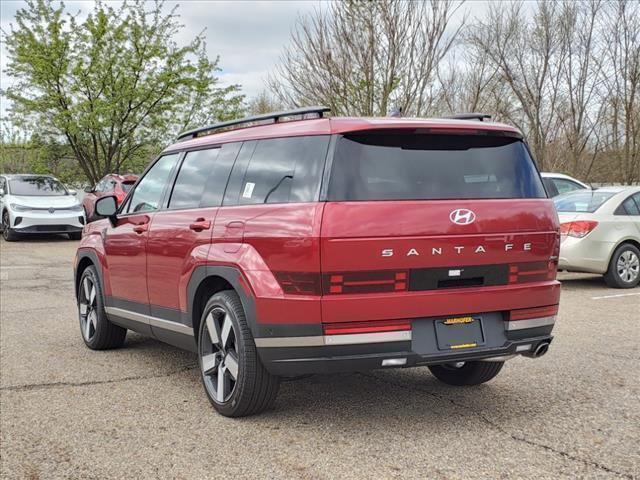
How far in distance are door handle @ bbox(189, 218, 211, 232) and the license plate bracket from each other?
64.0 inches

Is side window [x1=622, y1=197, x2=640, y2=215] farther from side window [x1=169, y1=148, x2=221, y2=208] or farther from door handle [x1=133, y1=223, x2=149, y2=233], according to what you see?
door handle [x1=133, y1=223, x2=149, y2=233]

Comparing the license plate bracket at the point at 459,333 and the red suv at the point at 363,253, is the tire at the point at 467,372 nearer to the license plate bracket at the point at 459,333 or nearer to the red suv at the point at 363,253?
the red suv at the point at 363,253

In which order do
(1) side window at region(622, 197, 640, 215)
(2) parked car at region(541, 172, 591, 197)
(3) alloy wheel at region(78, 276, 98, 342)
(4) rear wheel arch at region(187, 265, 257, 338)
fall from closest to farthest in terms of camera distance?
1. (4) rear wheel arch at region(187, 265, 257, 338)
2. (3) alloy wheel at region(78, 276, 98, 342)
3. (1) side window at region(622, 197, 640, 215)
4. (2) parked car at region(541, 172, 591, 197)

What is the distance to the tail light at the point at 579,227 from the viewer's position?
33.9 ft

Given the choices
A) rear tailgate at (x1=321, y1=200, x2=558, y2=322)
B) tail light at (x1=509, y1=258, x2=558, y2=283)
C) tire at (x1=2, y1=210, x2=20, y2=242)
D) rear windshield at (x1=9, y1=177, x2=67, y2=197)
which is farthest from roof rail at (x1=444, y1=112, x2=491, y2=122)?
rear windshield at (x1=9, y1=177, x2=67, y2=197)

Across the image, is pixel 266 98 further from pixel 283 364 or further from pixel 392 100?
pixel 283 364

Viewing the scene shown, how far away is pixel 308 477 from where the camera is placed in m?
3.55

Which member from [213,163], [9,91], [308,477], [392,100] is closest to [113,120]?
[9,91]

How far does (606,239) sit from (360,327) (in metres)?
7.48

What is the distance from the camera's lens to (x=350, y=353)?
12.9 feet

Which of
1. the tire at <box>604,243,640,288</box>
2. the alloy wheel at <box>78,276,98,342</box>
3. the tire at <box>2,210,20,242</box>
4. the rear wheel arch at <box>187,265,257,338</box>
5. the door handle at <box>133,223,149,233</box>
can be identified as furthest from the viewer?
the tire at <box>2,210,20,242</box>

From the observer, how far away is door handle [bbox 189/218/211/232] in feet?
15.6

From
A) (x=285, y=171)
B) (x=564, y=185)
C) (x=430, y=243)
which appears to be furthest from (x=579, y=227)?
(x=285, y=171)

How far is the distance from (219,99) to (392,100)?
11980mm
